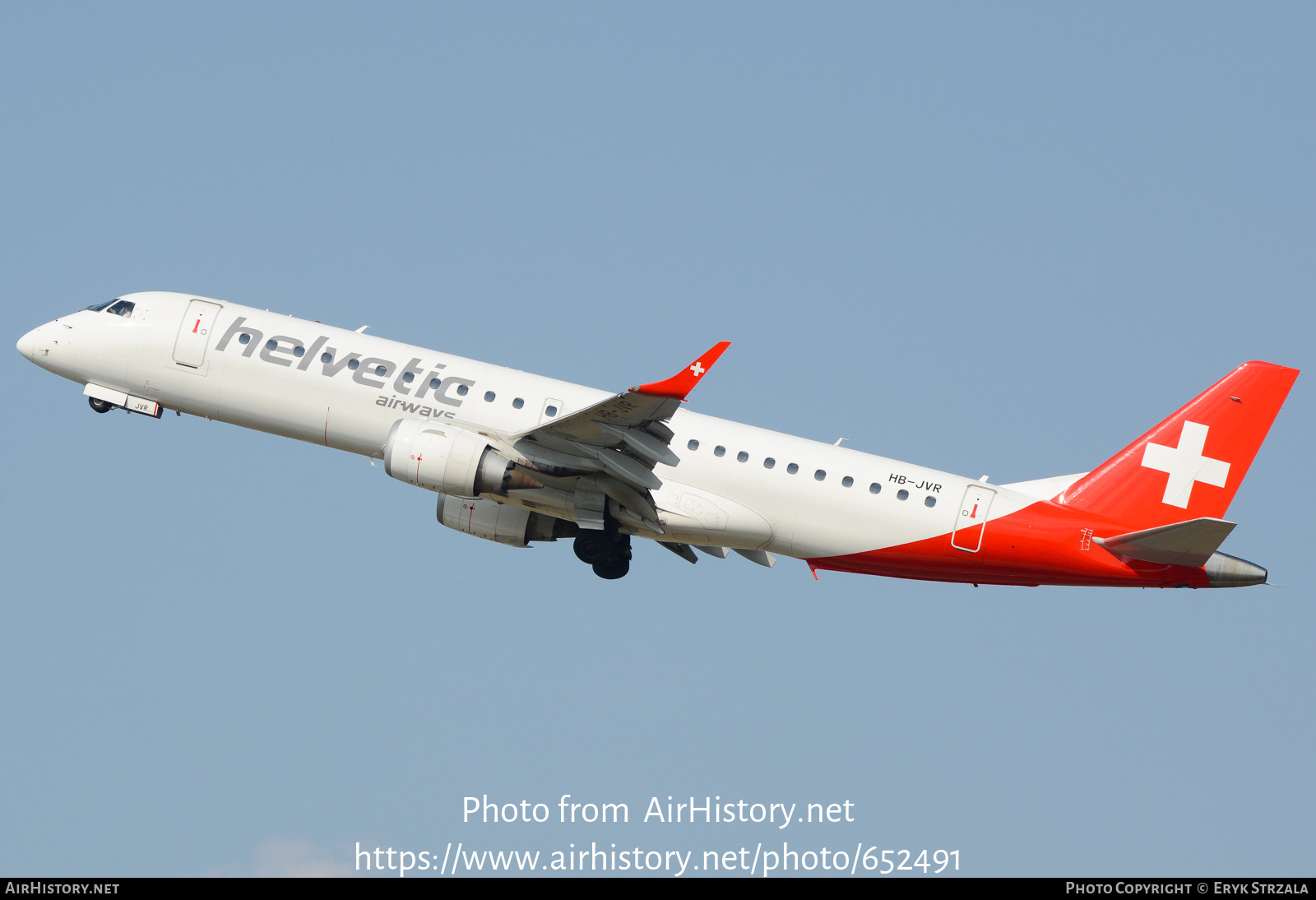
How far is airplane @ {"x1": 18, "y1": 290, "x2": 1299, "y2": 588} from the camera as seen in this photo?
33406 mm

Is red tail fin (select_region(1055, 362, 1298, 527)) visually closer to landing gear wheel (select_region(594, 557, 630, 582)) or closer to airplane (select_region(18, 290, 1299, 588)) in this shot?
airplane (select_region(18, 290, 1299, 588))

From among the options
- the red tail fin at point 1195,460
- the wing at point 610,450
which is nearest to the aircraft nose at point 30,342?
the wing at point 610,450

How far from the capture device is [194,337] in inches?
1420

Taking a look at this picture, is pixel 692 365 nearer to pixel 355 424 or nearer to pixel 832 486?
pixel 832 486

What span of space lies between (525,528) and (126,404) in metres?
10.9

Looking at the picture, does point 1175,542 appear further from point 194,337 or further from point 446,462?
point 194,337

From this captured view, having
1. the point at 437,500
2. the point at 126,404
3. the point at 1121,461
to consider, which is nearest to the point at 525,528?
the point at 437,500

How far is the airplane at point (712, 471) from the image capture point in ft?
110

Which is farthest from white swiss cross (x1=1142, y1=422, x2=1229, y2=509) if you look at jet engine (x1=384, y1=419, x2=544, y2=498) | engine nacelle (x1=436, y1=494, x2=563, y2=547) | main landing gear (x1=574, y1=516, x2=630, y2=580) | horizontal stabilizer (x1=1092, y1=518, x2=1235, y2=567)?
jet engine (x1=384, y1=419, x2=544, y2=498)

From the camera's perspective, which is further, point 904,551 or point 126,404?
point 126,404

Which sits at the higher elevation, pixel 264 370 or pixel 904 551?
pixel 264 370

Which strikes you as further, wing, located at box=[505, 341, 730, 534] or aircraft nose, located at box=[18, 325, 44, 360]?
aircraft nose, located at box=[18, 325, 44, 360]

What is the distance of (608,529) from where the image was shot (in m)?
35.0

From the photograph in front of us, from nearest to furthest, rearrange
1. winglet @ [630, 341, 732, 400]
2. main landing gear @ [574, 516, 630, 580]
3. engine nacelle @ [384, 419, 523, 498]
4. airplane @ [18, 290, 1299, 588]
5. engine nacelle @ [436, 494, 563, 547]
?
1. winglet @ [630, 341, 732, 400]
2. engine nacelle @ [384, 419, 523, 498]
3. airplane @ [18, 290, 1299, 588]
4. main landing gear @ [574, 516, 630, 580]
5. engine nacelle @ [436, 494, 563, 547]
